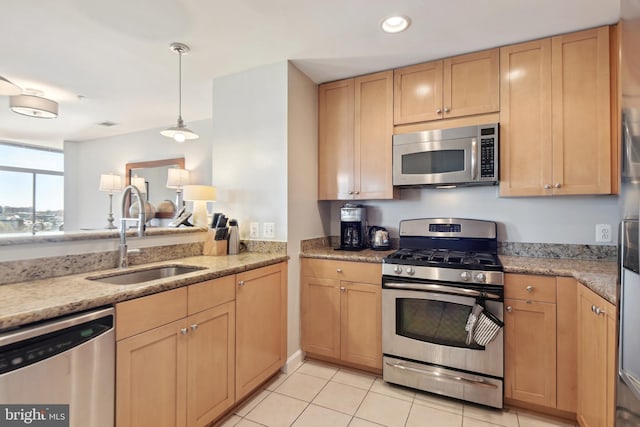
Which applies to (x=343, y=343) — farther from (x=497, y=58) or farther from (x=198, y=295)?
(x=497, y=58)

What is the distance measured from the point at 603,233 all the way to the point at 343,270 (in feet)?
5.93

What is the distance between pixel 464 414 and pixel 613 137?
193 cm

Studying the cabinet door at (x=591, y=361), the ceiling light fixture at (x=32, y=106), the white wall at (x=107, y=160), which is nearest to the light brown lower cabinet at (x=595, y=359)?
the cabinet door at (x=591, y=361)

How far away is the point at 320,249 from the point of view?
270 cm

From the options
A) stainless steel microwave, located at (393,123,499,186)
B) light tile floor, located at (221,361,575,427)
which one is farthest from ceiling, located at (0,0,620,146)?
light tile floor, located at (221,361,575,427)

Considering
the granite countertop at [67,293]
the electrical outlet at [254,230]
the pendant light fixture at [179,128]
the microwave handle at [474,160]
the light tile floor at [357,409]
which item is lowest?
the light tile floor at [357,409]

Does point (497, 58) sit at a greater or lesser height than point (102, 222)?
greater

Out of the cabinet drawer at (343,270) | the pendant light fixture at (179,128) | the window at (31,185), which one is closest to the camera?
the pendant light fixture at (179,128)

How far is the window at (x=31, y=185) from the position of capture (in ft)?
16.7

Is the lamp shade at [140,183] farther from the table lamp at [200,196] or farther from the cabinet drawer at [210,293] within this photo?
the cabinet drawer at [210,293]

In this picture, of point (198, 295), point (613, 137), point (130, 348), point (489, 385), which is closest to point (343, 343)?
point (489, 385)

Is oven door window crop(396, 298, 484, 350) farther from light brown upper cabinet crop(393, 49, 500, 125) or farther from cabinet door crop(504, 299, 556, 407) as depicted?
light brown upper cabinet crop(393, 49, 500, 125)

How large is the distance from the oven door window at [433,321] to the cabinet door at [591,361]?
495 mm

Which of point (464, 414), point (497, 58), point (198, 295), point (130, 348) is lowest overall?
point (464, 414)
